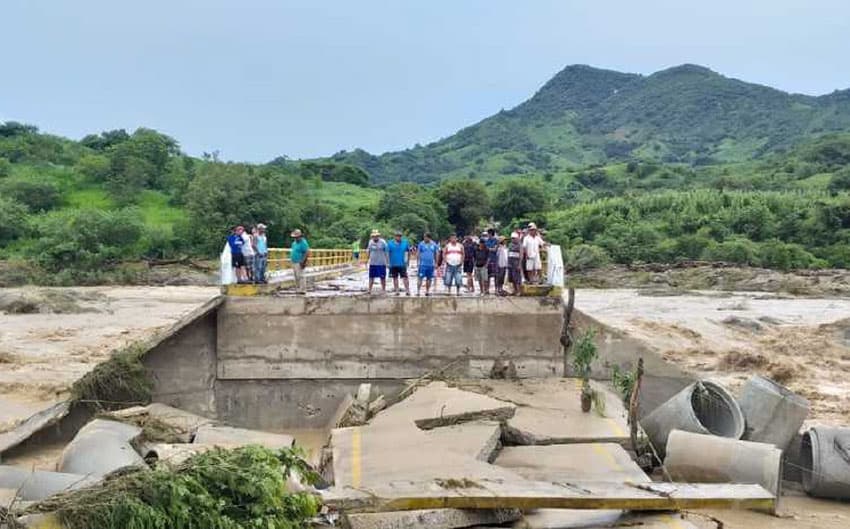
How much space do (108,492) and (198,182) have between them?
173 feet

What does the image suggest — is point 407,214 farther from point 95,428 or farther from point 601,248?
point 95,428

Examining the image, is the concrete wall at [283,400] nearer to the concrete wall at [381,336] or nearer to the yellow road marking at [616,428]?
the concrete wall at [381,336]

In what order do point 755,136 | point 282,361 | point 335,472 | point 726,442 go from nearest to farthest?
point 335,472 < point 726,442 < point 282,361 < point 755,136

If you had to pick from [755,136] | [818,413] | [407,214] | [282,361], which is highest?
[755,136]

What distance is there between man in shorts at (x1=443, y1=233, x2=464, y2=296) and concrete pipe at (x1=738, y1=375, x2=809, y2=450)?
683cm

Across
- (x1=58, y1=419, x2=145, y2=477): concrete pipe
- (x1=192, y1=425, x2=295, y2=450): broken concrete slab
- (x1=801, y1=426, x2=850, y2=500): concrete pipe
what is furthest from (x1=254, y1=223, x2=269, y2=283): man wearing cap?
(x1=801, y1=426, x2=850, y2=500): concrete pipe

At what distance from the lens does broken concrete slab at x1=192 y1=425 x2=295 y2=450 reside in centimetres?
1292

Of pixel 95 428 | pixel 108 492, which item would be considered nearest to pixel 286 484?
pixel 108 492

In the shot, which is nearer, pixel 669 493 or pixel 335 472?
pixel 669 493

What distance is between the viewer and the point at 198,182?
2250 inches

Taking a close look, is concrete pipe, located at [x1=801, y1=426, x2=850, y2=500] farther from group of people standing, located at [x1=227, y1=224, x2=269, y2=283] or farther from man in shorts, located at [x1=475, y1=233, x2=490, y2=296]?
group of people standing, located at [x1=227, y1=224, x2=269, y2=283]

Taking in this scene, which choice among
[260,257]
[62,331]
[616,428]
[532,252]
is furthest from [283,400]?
[62,331]

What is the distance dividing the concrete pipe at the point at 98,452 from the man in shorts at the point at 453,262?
7.80 meters

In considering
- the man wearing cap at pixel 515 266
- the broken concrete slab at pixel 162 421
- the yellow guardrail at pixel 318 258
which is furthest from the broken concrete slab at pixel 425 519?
the yellow guardrail at pixel 318 258
